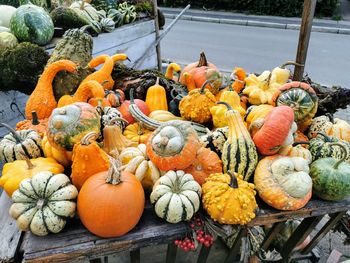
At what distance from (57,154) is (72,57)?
1168mm

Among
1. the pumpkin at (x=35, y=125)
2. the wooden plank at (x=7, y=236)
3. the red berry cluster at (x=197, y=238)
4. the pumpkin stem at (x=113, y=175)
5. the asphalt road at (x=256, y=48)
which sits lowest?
the asphalt road at (x=256, y=48)

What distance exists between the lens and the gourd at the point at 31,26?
3359 millimetres

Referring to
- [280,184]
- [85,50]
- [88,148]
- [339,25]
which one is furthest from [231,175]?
[339,25]

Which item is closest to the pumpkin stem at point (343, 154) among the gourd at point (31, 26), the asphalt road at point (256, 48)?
the gourd at point (31, 26)

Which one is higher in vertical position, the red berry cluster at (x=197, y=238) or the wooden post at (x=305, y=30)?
the wooden post at (x=305, y=30)

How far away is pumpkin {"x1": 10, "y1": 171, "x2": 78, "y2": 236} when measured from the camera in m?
1.53

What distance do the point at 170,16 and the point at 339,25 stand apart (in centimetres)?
560

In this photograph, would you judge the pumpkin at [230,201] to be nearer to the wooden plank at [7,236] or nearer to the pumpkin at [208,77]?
the wooden plank at [7,236]

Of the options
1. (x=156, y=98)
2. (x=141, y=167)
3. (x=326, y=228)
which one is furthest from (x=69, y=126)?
(x=326, y=228)

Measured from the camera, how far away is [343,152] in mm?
1960

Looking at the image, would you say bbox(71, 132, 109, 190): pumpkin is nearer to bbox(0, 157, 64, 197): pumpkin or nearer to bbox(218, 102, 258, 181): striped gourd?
bbox(0, 157, 64, 197): pumpkin

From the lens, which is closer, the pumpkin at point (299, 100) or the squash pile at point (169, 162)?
the squash pile at point (169, 162)

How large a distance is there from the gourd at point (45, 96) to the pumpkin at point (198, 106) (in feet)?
3.02

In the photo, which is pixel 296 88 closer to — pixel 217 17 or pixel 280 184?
pixel 280 184
